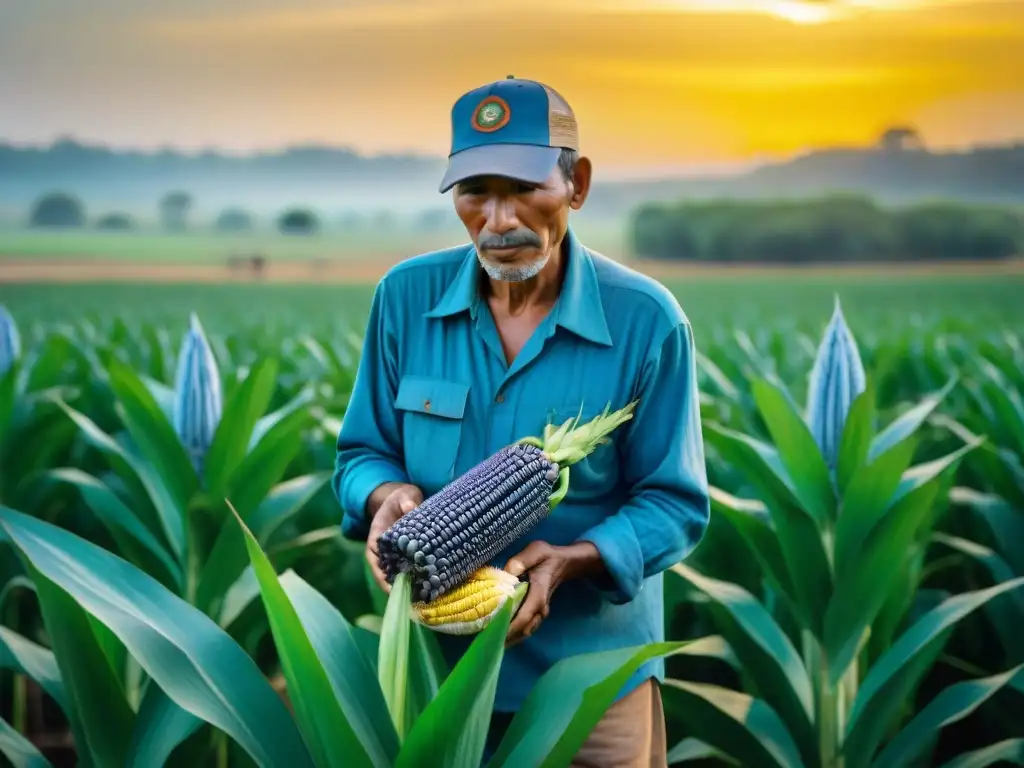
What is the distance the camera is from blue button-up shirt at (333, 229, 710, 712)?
1568 millimetres

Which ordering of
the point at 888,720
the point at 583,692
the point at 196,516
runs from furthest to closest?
the point at 196,516 < the point at 888,720 < the point at 583,692

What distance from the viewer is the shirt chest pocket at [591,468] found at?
156 centimetres

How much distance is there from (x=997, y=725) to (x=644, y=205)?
1005cm

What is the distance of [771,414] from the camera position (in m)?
2.36

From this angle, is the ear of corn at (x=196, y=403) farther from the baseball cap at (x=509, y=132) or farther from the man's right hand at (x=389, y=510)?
the baseball cap at (x=509, y=132)

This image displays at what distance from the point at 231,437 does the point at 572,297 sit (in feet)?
4.22

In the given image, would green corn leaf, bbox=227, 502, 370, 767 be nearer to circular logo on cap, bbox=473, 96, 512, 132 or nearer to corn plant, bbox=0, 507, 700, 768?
corn plant, bbox=0, 507, 700, 768

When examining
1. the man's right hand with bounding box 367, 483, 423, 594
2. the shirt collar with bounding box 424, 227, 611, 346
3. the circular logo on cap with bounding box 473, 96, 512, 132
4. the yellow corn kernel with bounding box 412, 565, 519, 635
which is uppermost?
the circular logo on cap with bounding box 473, 96, 512, 132

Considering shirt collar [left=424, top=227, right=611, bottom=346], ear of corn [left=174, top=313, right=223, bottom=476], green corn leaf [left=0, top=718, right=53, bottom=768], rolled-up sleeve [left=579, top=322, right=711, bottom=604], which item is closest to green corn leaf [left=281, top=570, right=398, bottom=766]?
rolled-up sleeve [left=579, top=322, right=711, bottom=604]

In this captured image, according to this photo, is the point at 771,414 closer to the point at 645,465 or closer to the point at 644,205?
the point at 645,465

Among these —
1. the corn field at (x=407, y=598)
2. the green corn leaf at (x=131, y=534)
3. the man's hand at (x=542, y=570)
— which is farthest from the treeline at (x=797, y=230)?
the man's hand at (x=542, y=570)

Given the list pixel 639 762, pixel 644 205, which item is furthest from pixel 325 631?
pixel 644 205

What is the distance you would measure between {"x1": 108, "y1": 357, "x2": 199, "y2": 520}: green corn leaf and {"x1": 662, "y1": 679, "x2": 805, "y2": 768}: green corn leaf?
112 centimetres

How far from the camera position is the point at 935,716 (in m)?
2.26
